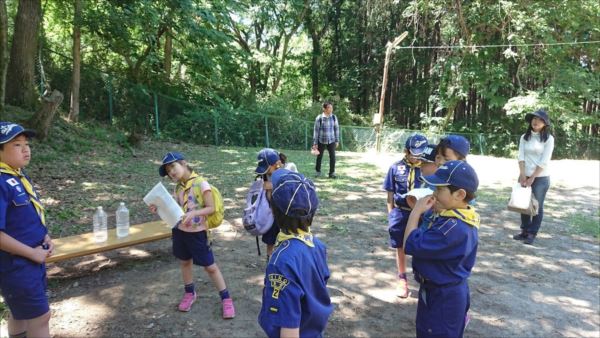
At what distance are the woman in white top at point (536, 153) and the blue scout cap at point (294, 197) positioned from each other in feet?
15.2

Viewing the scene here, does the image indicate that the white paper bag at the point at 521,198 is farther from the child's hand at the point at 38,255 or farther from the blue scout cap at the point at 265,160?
the child's hand at the point at 38,255

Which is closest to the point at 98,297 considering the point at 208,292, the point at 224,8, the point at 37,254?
the point at 208,292

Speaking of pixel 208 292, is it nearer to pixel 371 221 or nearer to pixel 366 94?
pixel 371 221

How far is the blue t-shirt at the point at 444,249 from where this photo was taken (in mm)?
2453

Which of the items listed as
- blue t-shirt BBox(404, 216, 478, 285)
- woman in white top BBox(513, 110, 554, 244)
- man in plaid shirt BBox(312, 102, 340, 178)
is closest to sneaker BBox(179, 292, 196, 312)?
blue t-shirt BBox(404, 216, 478, 285)

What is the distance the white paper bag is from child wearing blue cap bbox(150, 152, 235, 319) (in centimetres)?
408

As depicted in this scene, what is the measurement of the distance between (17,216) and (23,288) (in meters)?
0.46

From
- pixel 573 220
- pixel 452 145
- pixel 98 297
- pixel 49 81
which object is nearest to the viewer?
pixel 452 145

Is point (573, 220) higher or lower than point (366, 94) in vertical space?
lower

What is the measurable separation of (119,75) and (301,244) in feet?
54.3

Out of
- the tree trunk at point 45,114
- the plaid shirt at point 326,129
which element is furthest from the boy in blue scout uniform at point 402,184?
the tree trunk at point 45,114

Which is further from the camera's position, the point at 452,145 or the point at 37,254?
the point at 452,145

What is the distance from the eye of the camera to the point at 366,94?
28.8 metres

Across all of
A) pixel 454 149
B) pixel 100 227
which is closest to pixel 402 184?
pixel 454 149
